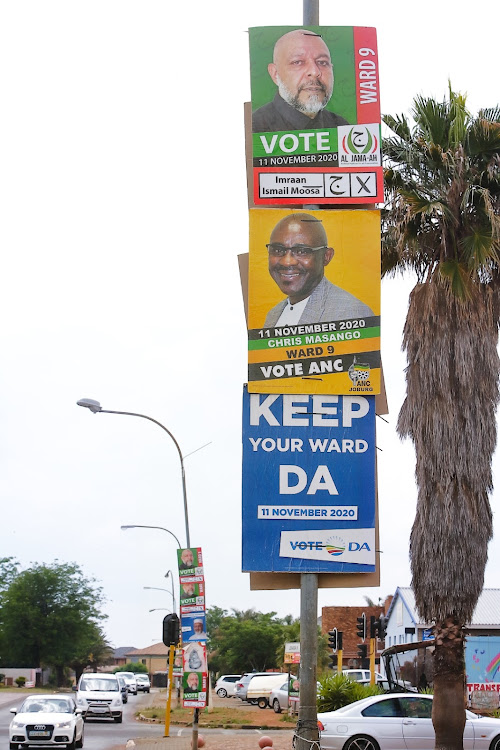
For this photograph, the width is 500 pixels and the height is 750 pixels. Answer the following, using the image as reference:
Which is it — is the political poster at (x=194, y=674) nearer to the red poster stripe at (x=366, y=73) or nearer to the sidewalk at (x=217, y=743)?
the sidewalk at (x=217, y=743)

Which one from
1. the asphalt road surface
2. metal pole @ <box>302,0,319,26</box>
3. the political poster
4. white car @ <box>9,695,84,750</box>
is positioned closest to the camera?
metal pole @ <box>302,0,319,26</box>

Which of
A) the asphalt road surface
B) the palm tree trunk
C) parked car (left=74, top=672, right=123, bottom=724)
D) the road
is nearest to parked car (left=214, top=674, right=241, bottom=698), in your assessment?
the asphalt road surface

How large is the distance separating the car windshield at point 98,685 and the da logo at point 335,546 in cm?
3264

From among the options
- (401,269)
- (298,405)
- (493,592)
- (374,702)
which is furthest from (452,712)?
(493,592)

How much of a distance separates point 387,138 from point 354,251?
10.5 meters

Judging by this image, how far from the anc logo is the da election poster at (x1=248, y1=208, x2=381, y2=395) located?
566mm

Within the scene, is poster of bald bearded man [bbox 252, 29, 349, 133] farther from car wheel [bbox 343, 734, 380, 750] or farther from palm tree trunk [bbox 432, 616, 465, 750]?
car wheel [bbox 343, 734, 380, 750]

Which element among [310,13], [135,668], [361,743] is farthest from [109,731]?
[135,668]

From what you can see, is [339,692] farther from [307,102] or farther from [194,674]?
[307,102]

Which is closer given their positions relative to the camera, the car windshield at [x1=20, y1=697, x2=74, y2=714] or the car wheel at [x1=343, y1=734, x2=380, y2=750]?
the car wheel at [x1=343, y1=734, x2=380, y2=750]

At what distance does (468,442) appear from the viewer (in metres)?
17.3

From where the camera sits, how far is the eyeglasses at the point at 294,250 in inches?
381

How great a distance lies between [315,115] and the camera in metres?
9.84

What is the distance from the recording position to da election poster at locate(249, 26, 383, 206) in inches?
381
